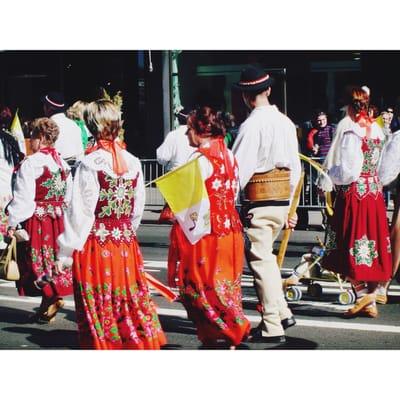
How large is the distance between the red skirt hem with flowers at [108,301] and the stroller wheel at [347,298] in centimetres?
251

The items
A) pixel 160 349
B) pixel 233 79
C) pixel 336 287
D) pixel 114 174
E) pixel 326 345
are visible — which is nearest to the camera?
pixel 114 174

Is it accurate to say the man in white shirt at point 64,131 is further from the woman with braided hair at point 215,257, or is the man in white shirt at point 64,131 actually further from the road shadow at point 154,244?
the woman with braided hair at point 215,257

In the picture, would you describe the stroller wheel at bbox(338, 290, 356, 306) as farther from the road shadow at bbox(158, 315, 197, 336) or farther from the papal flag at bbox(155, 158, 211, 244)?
the papal flag at bbox(155, 158, 211, 244)

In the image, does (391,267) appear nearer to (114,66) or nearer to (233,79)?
(233,79)

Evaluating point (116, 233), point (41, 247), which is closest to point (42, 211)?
point (41, 247)

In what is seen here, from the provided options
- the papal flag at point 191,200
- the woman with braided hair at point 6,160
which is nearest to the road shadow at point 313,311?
the papal flag at point 191,200

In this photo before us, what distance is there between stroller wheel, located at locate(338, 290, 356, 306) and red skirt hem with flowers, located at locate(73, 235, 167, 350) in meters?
2.51

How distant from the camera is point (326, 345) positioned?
6.64 m

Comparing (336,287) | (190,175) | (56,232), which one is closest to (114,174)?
(190,175)

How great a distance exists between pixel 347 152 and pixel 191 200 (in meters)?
1.78

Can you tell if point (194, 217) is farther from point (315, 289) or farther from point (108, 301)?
point (315, 289)

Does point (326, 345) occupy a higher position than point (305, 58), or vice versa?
point (305, 58)

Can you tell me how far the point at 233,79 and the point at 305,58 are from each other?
78 centimetres

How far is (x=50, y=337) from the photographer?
7082 mm
